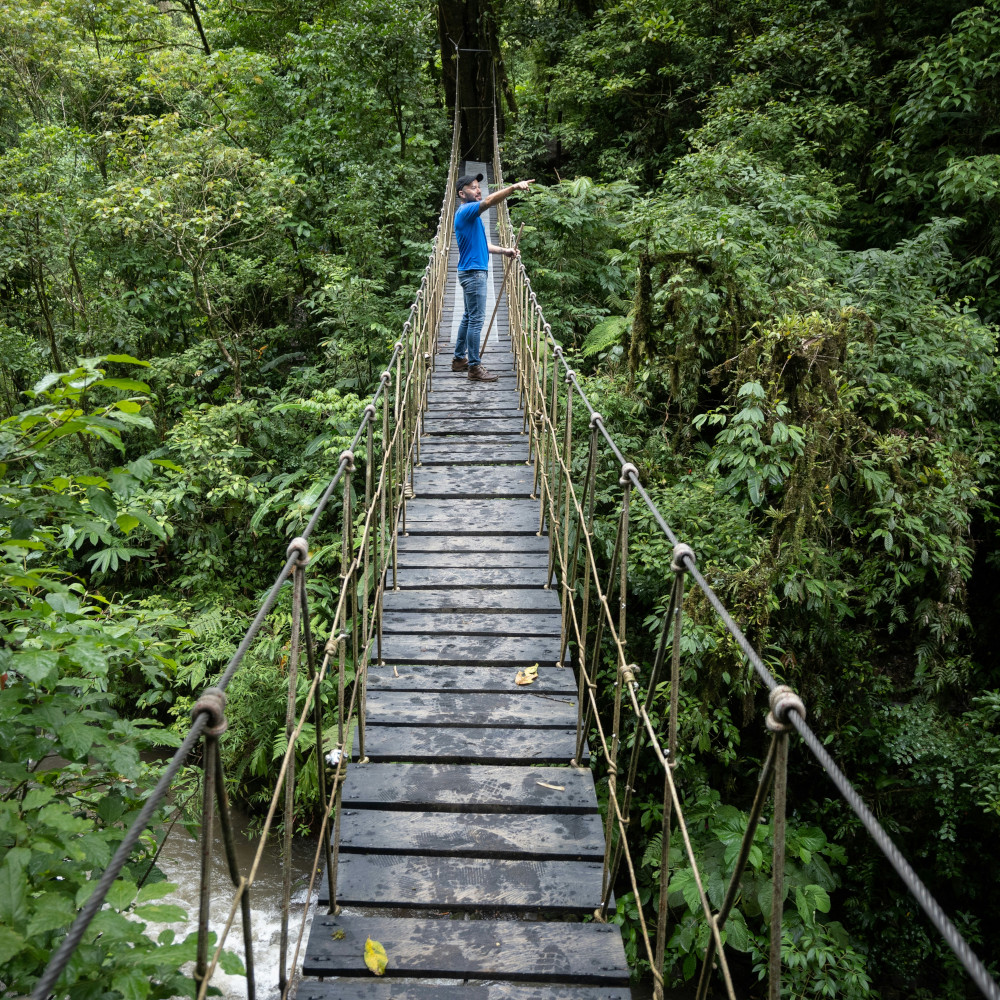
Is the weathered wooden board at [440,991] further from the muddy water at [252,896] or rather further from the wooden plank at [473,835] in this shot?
the muddy water at [252,896]

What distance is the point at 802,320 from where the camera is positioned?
405 centimetres

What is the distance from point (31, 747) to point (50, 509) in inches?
24.6

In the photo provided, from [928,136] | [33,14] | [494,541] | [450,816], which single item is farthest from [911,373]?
[33,14]

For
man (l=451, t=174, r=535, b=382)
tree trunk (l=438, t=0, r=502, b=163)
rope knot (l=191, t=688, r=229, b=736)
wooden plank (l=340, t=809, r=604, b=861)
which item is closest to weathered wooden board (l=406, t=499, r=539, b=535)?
wooden plank (l=340, t=809, r=604, b=861)

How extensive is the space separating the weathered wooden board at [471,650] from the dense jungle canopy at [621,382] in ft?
2.97

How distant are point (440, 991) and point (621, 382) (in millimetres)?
4639

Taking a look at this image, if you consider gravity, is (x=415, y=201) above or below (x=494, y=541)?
above

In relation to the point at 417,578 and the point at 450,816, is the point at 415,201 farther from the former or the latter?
the point at 450,816

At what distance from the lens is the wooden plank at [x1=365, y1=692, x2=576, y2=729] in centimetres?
262

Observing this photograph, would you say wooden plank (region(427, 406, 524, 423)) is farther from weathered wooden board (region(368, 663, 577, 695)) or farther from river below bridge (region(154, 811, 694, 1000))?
river below bridge (region(154, 811, 694, 1000))

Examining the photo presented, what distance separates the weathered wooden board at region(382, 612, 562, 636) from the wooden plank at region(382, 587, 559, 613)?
4 centimetres

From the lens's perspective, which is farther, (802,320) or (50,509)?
(802,320)

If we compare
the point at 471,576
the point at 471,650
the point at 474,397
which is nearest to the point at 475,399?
the point at 474,397

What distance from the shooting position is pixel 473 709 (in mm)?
→ 2693
